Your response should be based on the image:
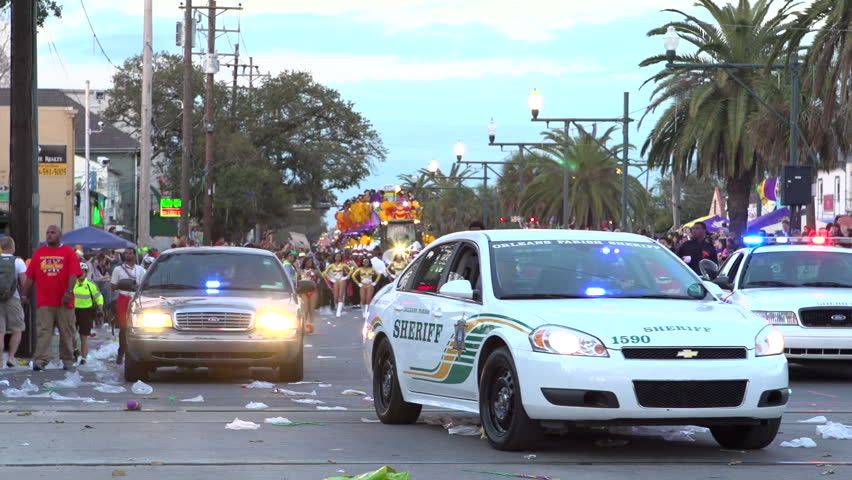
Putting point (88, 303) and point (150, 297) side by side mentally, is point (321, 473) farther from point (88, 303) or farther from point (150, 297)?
point (88, 303)

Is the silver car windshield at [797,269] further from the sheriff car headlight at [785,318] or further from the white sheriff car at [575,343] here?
the white sheriff car at [575,343]

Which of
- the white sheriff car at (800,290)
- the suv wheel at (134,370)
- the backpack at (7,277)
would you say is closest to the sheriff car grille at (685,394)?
the white sheriff car at (800,290)

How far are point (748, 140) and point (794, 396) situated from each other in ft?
79.3

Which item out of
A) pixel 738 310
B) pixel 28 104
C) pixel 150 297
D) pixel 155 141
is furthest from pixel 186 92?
pixel 155 141

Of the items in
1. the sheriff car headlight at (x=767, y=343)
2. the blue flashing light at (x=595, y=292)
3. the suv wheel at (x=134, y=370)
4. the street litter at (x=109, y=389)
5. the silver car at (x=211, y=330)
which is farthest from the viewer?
the suv wheel at (x=134, y=370)

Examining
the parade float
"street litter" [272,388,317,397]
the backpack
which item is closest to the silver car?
"street litter" [272,388,317,397]

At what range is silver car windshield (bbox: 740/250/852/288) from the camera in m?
16.7

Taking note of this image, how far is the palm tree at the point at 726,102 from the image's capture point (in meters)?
37.6

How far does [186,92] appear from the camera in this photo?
42094 millimetres

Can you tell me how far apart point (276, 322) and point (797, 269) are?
239 inches

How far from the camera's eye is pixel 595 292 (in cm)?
997

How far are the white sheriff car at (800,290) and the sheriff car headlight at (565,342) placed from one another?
533cm

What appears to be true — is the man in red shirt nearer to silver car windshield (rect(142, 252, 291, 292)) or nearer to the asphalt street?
silver car windshield (rect(142, 252, 291, 292))

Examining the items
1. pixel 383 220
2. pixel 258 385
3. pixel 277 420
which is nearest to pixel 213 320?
pixel 258 385
